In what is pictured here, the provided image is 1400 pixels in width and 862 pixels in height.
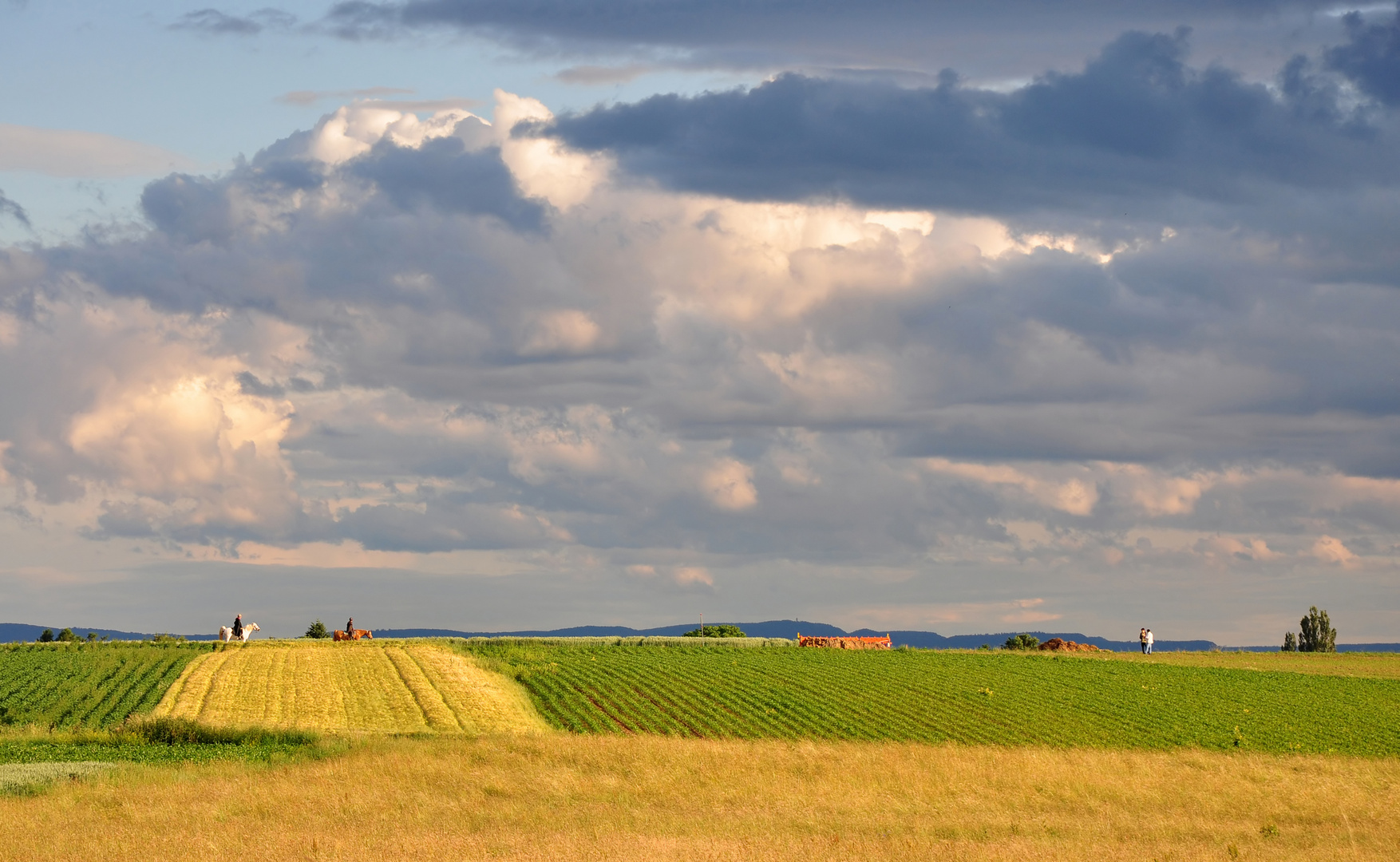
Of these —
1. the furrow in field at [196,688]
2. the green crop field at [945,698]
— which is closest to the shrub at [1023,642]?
the green crop field at [945,698]

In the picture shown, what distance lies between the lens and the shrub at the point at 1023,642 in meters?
98.6

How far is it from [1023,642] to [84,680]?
235 feet

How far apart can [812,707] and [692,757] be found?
21148 millimetres

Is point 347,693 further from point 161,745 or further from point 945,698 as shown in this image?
point 945,698

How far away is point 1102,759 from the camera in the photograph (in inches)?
1681

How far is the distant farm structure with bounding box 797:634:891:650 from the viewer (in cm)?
8938

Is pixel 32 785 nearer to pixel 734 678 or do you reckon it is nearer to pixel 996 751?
pixel 996 751

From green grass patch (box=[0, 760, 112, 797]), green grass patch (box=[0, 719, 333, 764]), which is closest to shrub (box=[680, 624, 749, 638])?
green grass patch (box=[0, 719, 333, 764])

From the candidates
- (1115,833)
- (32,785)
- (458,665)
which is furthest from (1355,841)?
(458,665)

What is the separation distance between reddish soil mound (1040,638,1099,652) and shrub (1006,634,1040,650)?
1.69 metres

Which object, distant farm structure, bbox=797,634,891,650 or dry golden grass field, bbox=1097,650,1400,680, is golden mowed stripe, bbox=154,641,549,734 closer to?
distant farm structure, bbox=797,634,891,650

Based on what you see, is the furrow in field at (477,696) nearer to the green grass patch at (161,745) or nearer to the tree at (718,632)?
the green grass patch at (161,745)

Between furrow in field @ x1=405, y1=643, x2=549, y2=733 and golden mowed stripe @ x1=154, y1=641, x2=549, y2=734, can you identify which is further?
furrow in field @ x1=405, y1=643, x2=549, y2=733

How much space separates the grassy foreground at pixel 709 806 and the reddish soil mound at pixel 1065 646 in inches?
1923
